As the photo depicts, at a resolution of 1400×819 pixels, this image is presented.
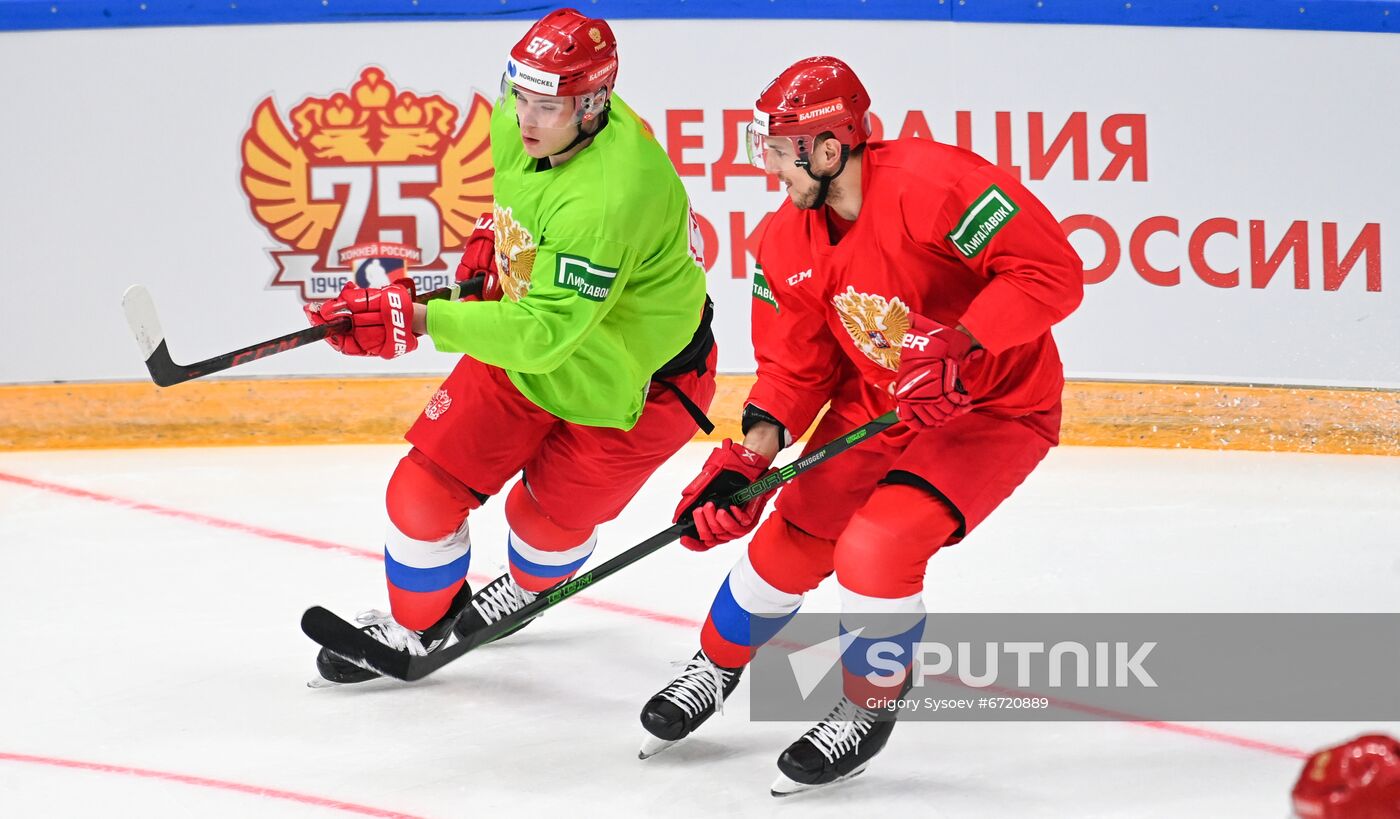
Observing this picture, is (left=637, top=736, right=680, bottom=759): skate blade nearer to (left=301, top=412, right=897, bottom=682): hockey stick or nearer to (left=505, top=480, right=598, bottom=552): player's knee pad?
(left=301, top=412, right=897, bottom=682): hockey stick

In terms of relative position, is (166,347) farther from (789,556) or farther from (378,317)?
(789,556)

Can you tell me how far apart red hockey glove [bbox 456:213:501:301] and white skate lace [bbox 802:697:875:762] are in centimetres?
116

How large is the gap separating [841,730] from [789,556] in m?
0.32

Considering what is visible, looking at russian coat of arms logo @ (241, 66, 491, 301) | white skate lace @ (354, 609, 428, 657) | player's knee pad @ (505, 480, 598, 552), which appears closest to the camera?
white skate lace @ (354, 609, 428, 657)

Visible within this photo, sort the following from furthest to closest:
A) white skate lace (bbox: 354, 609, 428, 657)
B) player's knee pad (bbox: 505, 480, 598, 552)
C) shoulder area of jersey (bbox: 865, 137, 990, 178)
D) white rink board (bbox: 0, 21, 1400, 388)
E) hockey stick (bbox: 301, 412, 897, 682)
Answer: white rink board (bbox: 0, 21, 1400, 388) < player's knee pad (bbox: 505, 480, 598, 552) < white skate lace (bbox: 354, 609, 428, 657) < hockey stick (bbox: 301, 412, 897, 682) < shoulder area of jersey (bbox: 865, 137, 990, 178)

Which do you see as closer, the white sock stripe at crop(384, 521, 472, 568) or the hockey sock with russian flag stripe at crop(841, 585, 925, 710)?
the hockey sock with russian flag stripe at crop(841, 585, 925, 710)

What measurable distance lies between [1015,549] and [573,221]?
65.6 inches

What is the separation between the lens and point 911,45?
4555 millimetres

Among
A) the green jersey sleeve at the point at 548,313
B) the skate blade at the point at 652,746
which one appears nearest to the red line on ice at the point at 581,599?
the skate blade at the point at 652,746

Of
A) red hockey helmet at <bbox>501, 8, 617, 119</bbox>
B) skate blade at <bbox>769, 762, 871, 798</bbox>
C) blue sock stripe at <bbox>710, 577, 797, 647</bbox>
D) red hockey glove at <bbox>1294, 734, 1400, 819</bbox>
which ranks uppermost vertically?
red hockey helmet at <bbox>501, 8, 617, 119</bbox>

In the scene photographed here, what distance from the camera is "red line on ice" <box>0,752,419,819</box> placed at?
2.59 meters

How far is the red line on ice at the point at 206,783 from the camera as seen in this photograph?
2590mm

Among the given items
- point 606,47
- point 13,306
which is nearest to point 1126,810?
point 606,47

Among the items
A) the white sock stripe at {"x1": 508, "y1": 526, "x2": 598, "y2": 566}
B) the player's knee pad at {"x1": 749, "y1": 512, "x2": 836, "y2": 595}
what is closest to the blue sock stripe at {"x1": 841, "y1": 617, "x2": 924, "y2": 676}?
the player's knee pad at {"x1": 749, "y1": 512, "x2": 836, "y2": 595}
